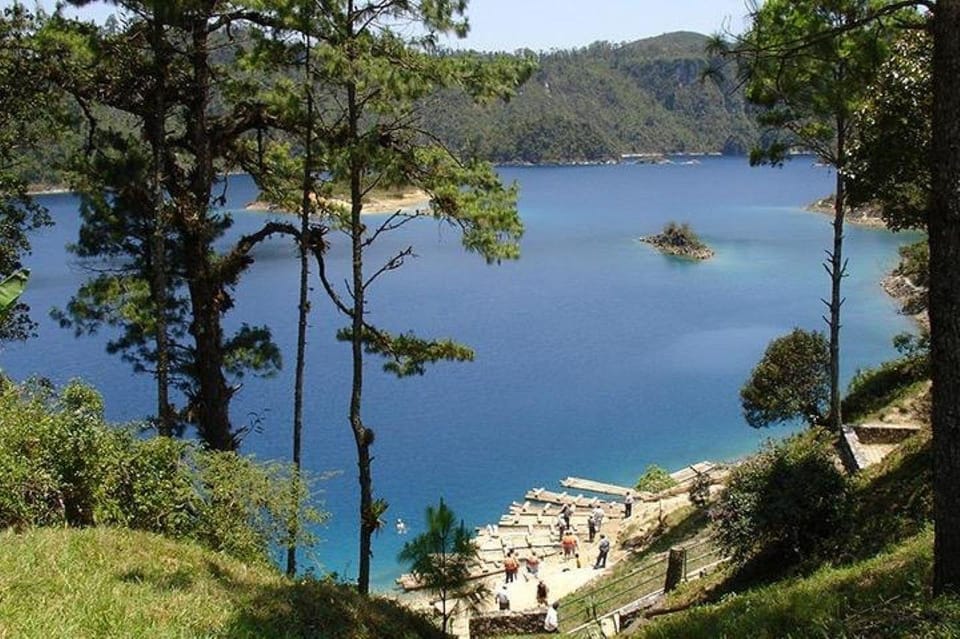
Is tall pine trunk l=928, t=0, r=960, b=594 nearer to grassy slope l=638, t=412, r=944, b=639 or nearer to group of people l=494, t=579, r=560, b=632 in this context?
grassy slope l=638, t=412, r=944, b=639

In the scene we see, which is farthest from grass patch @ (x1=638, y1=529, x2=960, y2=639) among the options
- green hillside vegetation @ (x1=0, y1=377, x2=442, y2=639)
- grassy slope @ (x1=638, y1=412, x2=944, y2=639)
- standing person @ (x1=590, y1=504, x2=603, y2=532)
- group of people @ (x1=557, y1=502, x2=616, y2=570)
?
standing person @ (x1=590, y1=504, x2=603, y2=532)

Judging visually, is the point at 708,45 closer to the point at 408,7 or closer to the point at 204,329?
the point at 408,7

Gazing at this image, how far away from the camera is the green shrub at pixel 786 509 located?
10844 millimetres

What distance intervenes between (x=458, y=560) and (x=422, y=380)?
32.4 meters

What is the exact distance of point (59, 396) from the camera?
10.8m

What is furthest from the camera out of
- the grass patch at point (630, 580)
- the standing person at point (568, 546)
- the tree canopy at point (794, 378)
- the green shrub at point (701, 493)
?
the standing person at point (568, 546)

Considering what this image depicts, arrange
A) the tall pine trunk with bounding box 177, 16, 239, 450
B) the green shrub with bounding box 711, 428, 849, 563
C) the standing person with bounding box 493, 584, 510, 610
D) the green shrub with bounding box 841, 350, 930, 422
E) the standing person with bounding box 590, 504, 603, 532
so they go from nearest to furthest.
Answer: the green shrub with bounding box 711, 428, 849, 563, the tall pine trunk with bounding box 177, 16, 239, 450, the standing person with bounding box 493, 584, 510, 610, the green shrub with bounding box 841, 350, 930, 422, the standing person with bounding box 590, 504, 603, 532

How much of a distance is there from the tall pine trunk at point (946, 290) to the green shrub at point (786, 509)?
Result: 4.61 meters

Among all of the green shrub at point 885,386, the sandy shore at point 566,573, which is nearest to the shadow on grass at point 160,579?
the sandy shore at point 566,573

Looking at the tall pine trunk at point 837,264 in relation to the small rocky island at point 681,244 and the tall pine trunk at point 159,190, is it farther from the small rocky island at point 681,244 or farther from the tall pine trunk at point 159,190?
the small rocky island at point 681,244

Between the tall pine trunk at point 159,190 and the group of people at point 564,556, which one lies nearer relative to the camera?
the tall pine trunk at point 159,190

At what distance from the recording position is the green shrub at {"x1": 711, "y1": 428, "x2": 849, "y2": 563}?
A: 35.6 ft

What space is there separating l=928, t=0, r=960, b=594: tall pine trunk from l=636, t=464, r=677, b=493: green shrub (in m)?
22.3

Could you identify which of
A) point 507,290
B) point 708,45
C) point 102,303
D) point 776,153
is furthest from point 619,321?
point 708,45
